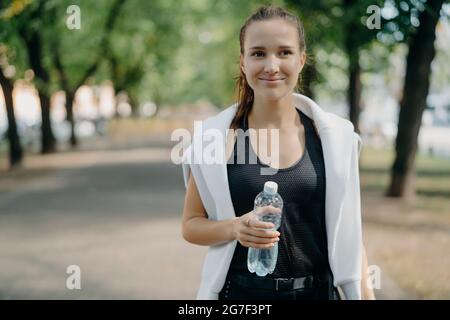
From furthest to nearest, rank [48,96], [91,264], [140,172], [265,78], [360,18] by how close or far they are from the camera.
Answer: [48,96], [140,172], [360,18], [91,264], [265,78]

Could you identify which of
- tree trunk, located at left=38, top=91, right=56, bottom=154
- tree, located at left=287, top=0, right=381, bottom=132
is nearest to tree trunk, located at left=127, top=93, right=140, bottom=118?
tree trunk, located at left=38, top=91, right=56, bottom=154

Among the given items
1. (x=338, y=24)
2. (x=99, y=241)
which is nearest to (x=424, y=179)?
(x=338, y=24)

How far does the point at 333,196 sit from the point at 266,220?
284mm

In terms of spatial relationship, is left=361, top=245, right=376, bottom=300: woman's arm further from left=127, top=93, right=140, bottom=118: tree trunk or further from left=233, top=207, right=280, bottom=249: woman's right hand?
left=127, top=93, right=140, bottom=118: tree trunk

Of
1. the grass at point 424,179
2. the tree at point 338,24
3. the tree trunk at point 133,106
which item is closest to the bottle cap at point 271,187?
the tree at point 338,24

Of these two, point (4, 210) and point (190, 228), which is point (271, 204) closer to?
point (190, 228)

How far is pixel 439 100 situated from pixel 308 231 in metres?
34.1

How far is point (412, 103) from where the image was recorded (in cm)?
1241

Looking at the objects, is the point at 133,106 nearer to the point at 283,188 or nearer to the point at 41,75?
the point at 41,75

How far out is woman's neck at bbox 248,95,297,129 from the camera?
88.8 inches

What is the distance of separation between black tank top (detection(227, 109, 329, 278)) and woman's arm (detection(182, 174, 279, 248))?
0.09 meters

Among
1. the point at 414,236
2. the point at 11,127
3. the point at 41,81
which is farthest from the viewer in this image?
the point at 41,81

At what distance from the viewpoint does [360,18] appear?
10.6m

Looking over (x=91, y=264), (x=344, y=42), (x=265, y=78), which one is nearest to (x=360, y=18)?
(x=344, y=42)
